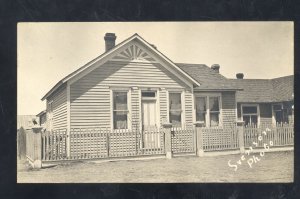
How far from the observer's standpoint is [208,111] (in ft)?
57.7

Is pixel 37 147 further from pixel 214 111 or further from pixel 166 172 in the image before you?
pixel 214 111

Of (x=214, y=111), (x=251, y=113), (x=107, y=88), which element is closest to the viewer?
(x=107, y=88)

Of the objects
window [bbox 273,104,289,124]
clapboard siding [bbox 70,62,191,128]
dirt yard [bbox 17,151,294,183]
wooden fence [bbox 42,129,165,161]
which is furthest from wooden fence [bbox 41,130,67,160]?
window [bbox 273,104,289,124]

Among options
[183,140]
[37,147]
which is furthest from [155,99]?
[37,147]

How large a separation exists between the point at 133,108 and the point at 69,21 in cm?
461

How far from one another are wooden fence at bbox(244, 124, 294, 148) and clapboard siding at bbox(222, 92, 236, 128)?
1830 mm

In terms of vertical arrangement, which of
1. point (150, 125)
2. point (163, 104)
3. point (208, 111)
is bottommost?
point (150, 125)

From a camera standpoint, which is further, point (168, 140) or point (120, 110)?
point (120, 110)

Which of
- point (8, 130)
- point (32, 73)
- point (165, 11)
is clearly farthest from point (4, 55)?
point (165, 11)

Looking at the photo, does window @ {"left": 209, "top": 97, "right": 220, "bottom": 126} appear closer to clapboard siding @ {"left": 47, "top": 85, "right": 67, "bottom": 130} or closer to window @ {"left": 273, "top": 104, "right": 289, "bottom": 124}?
window @ {"left": 273, "top": 104, "right": 289, "bottom": 124}

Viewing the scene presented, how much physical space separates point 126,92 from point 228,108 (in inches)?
211

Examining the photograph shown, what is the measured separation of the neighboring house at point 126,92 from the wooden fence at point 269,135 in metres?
2.20
